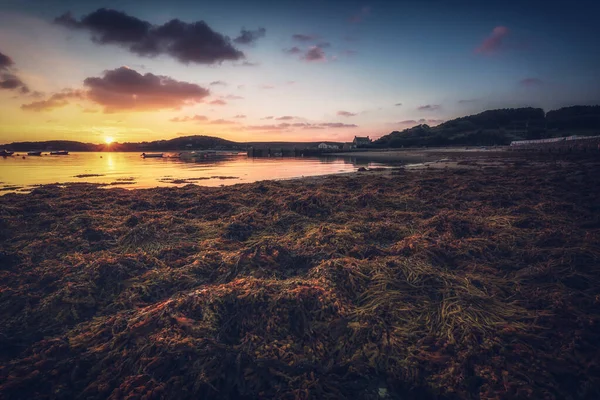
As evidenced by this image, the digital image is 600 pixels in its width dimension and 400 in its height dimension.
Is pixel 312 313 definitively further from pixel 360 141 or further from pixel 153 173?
pixel 360 141

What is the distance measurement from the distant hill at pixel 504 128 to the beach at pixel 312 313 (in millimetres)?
107659

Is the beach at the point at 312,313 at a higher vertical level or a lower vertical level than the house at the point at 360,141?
lower

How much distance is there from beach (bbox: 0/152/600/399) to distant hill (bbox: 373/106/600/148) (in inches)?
4239

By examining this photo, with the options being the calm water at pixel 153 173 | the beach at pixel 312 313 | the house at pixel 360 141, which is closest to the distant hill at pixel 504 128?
the house at pixel 360 141

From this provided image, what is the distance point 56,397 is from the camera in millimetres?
2648

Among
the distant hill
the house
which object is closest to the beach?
the distant hill

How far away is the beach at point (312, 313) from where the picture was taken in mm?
2689

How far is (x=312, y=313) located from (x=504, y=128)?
140 metres

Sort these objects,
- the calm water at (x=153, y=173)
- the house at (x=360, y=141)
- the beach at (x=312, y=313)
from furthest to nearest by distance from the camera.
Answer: the house at (x=360, y=141), the calm water at (x=153, y=173), the beach at (x=312, y=313)

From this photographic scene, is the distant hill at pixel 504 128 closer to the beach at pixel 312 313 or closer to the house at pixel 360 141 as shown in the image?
the house at pixel 360 141

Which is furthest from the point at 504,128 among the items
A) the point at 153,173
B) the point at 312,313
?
the point at 312,313

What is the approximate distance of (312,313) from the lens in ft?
11.5

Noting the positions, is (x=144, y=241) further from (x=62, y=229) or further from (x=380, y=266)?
(x=380, y=266)

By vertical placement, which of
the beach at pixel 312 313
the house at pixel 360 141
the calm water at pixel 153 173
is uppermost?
the house at pixel 360 141
